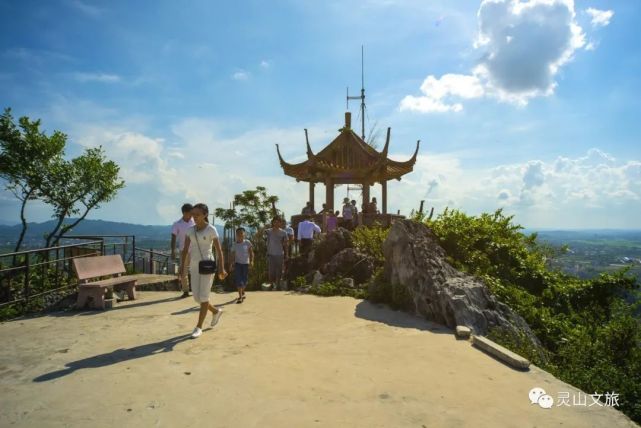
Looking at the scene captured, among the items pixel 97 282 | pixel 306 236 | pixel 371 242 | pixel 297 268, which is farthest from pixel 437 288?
pixel 97 282

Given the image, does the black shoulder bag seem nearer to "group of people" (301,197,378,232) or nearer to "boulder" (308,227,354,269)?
"boulder" (308,227,354,269)

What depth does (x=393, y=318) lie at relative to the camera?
6973mm

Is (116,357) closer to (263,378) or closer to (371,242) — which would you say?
(263,378)

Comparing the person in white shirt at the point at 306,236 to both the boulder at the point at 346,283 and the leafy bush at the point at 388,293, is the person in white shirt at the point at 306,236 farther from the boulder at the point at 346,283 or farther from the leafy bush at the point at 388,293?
the leafy bush at the point at 388,293

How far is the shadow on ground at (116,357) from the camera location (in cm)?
421

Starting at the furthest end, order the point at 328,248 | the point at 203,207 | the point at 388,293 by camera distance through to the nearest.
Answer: the point at 328,248, the point at 388,293, the point at 203,207

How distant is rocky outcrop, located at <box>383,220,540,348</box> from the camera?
6.23 m

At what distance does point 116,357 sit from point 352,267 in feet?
21.6

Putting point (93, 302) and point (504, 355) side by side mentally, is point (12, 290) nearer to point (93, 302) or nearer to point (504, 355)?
point (93, 302)

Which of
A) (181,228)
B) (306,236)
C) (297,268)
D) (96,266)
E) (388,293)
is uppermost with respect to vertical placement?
(181,228)

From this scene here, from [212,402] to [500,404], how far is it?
103 inches

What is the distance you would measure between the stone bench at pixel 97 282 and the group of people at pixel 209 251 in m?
1.15

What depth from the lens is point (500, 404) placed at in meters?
3.55

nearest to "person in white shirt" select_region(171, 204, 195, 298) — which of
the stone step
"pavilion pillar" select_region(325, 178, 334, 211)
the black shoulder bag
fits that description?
the black shoulder bag
